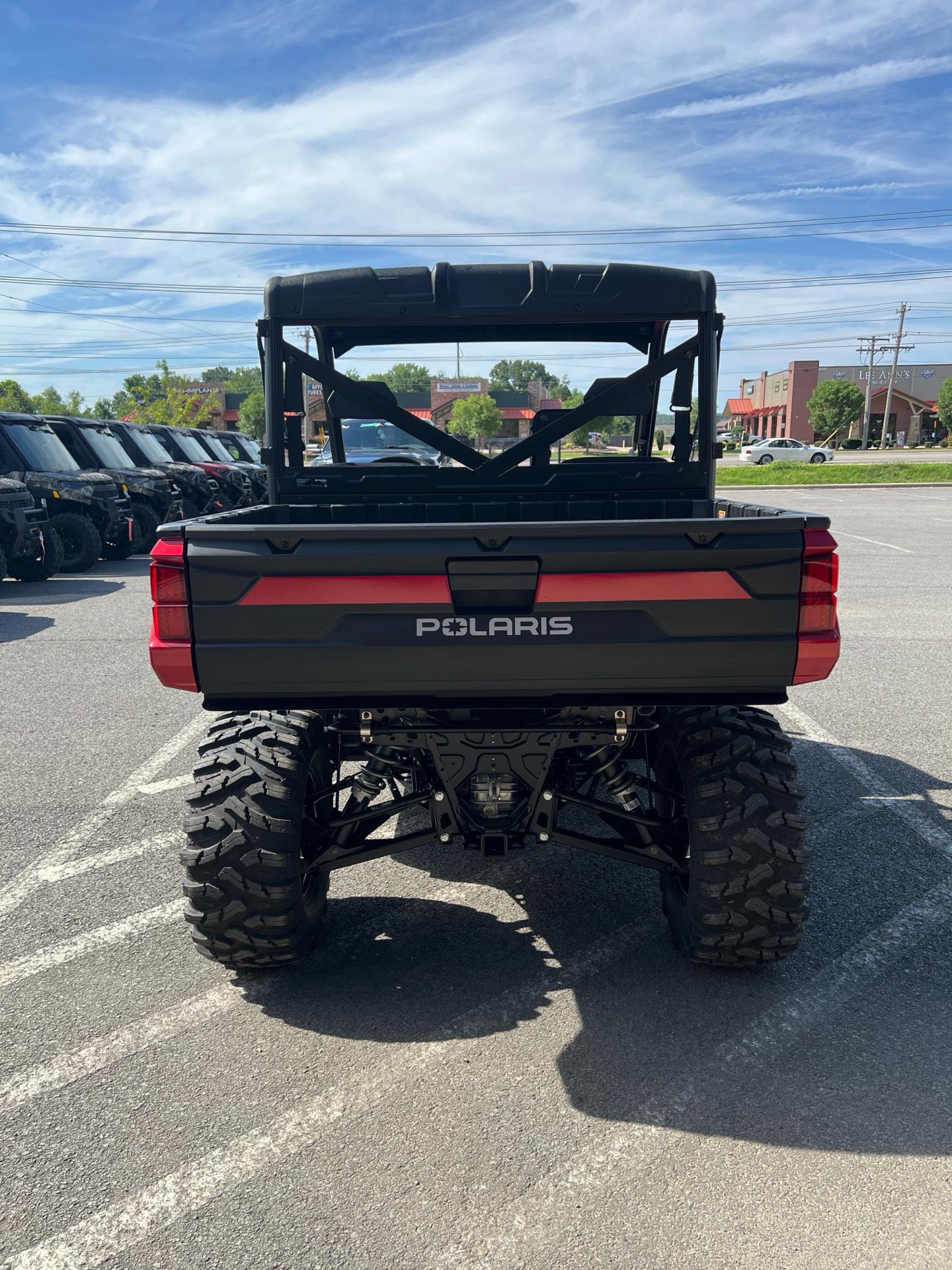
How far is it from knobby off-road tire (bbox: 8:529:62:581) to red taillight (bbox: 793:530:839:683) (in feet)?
39.0

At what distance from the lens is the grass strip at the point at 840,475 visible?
114 ft

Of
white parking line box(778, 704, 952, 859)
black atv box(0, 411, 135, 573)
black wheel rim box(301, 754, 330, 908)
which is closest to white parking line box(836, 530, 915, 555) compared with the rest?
white parking line box(778, 704, 952, 859)

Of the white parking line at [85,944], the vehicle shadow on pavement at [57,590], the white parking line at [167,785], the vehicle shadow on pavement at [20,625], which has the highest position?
the white parking line at [85,944]

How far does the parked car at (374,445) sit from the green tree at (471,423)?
0.62ft

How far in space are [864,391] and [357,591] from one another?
3709 inches

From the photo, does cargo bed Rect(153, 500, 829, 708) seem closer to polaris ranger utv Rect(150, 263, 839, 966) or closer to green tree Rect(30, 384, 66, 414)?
polaris ranger utv Rect(150, 263, 839, 966)

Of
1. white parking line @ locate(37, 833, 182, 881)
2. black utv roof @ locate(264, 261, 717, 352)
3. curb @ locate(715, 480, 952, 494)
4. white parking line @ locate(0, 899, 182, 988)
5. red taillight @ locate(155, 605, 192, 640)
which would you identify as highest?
black utv roof @ locate(264, 261, 717, 352)

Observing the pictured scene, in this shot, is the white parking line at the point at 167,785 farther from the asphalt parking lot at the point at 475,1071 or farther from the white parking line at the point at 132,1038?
the white parking line at the point at 132,1038

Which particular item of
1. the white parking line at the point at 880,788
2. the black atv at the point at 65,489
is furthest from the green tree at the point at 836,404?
the white parking line at the point at 880,788

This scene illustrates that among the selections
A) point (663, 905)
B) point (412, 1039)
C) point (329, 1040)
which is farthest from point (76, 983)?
point (663, 905)

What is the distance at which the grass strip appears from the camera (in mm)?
34781

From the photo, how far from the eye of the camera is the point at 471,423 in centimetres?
502

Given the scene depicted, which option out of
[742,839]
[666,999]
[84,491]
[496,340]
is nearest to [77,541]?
[84,491]

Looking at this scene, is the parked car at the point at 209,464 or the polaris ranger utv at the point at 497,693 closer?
the polaris ranger utv at the point at 497,693
